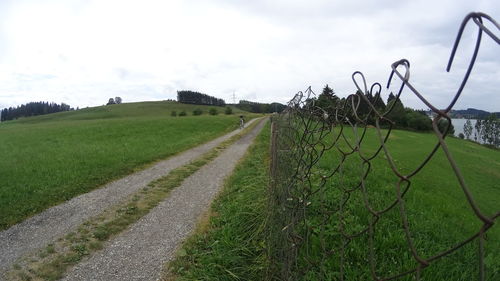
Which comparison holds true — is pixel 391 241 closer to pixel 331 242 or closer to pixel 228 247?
pixel 331 242

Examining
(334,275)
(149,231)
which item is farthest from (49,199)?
(334,275)

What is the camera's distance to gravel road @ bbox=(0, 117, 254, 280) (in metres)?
5.04

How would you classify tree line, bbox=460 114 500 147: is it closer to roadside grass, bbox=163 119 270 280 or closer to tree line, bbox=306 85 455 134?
roadside grass, bbox=163 119 270 280

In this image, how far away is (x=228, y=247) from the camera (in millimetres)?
4434

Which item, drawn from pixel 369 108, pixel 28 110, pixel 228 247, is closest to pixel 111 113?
pixel 28 110

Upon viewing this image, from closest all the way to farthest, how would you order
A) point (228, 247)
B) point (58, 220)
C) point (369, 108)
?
point (369, 108)
point (228, 247)
point (58, 220)

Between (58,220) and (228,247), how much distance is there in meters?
4.35

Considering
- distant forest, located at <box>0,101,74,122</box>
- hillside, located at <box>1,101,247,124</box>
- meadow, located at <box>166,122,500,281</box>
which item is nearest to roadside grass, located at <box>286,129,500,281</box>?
meadow, located at <box>166,122,500,281</box>

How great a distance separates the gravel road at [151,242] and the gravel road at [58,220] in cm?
127

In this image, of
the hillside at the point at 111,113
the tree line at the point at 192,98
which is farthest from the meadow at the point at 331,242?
the tree line at the point at 192,98

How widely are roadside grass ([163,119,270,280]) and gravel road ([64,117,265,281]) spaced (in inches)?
11.5

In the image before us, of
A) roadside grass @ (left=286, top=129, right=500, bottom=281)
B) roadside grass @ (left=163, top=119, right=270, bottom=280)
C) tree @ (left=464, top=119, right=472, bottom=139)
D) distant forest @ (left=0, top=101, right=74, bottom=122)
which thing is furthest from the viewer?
distant forest @ (left=0, top=101, right=74, bottom=122)

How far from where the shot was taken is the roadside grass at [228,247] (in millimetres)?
3895

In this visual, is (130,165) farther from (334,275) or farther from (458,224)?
(458,224)
